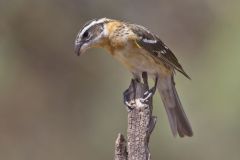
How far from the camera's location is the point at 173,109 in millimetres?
9680

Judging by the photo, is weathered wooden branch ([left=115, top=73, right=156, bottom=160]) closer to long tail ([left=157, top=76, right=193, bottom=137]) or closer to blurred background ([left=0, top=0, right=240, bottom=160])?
long tail ([left=157, top=76, right=193, bottom=137])

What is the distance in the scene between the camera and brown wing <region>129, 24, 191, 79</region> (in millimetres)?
9266

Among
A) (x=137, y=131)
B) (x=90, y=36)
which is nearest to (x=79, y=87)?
(x=90, y=36)

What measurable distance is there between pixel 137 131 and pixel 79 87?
22.4 ft

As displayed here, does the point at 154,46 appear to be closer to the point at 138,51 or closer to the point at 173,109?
the point at 138,51

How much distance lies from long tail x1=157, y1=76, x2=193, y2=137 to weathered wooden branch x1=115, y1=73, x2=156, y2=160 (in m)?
1.35

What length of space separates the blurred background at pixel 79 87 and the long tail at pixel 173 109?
12.5 ft

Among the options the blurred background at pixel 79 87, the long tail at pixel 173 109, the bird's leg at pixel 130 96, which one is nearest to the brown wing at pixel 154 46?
the long tail at pixel 173 109

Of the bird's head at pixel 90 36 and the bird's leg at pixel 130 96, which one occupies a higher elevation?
the bird's head at pixel 90 36

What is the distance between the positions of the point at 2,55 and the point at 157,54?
4.82 metres

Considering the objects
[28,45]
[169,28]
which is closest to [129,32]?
[28,45]

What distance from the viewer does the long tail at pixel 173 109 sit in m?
9.57

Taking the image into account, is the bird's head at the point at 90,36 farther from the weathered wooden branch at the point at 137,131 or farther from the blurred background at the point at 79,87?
the blurred background at the point at 79,87

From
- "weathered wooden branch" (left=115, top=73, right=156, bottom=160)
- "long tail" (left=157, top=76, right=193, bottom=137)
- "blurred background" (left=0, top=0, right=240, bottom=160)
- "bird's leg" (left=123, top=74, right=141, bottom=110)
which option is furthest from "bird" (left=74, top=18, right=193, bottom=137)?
"blurred background" (left=0, top=0, right=240, bottom=160)
